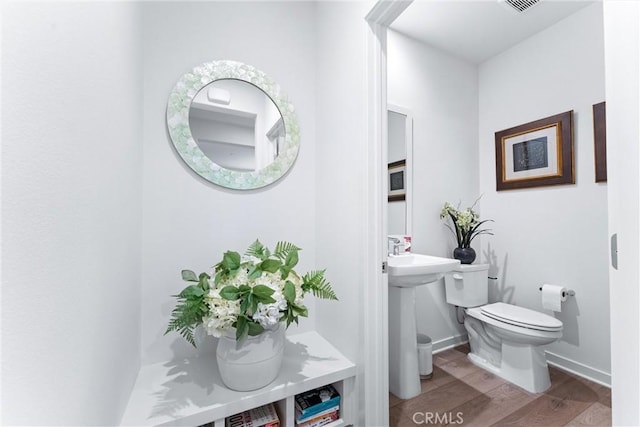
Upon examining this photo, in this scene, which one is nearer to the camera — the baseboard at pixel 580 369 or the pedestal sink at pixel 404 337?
the pedestal sink at pixel 404 337

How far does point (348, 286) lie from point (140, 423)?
37.5 inches

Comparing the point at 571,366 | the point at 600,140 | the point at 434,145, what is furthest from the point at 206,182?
the point at 571,366

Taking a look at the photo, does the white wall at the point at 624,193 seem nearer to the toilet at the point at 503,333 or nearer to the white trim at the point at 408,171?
the toilet at the point at 503,333

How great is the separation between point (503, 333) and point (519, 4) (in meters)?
2.14

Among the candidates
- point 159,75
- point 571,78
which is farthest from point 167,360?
point 571,78

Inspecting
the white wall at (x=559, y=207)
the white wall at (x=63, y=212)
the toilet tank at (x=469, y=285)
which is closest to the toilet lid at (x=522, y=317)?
the toilet tank at (x=469, y=285)

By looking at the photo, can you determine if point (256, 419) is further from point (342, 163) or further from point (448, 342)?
point (448, 342)

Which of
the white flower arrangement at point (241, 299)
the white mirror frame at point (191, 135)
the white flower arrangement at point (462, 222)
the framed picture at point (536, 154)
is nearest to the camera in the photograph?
the white flower arrangement at point (241, 299)

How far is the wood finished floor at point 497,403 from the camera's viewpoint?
149 cm

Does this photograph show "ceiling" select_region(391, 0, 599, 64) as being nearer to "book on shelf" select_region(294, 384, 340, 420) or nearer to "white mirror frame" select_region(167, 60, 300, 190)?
"white mirror frame" select_region(167, 60, 300, 190)

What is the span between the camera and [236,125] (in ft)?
5.03

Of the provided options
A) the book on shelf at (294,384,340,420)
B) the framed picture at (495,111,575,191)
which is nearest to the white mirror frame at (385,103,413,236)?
the framed picture at (495,111,575,191)

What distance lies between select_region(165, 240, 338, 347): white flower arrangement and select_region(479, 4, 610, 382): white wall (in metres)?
1.95

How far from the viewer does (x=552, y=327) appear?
1688 mm
